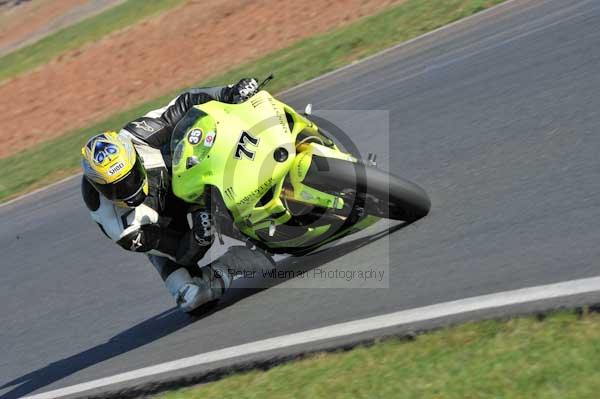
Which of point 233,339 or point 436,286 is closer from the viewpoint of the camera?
point 436,286

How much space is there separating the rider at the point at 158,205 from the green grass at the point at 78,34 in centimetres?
1574

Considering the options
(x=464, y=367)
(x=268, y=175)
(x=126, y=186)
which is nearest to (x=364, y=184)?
(x=268, y=175)

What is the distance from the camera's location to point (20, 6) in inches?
1161

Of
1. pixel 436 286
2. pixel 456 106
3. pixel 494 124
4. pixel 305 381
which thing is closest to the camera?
pixel 305 381

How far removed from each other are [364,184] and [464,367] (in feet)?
5.91

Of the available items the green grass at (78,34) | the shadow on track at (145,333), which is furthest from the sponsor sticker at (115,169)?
the green grass at (78,34)

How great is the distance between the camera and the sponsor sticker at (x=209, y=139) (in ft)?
17.9

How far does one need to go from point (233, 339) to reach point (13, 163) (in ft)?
33.7

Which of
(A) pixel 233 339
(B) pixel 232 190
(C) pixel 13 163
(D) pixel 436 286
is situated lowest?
(C) pixel 13 163

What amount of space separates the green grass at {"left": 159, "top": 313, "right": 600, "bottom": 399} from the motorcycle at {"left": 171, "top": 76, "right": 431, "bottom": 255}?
3.66 ft

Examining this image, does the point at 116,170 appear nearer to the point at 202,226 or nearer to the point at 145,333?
the point at 202,226

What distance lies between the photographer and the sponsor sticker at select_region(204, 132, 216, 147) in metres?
5.45

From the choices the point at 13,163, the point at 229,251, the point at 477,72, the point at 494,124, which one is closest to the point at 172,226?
the point at 229,251

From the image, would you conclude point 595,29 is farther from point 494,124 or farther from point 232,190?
point 232,190
